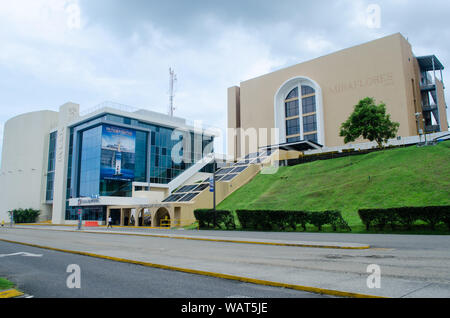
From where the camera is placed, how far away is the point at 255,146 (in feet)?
261

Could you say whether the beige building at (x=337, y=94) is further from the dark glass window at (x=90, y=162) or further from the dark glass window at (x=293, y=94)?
the dark glass window at (x=90, y=162)

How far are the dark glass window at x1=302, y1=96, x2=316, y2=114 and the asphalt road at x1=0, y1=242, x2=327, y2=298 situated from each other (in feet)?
214

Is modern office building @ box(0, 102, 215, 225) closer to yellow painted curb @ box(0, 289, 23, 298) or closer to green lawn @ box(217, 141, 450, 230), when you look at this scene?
green lawn @ box(217, 141, 450, 230)

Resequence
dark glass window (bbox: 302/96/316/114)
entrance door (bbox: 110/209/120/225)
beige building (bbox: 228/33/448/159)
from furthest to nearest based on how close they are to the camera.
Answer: dark glass window (bbox: 302/96/316/114) < beige building (bbox: 228/33/448/159) < entrance door (bbox: 110/209/120/225)

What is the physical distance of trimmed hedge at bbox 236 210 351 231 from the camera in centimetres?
2114

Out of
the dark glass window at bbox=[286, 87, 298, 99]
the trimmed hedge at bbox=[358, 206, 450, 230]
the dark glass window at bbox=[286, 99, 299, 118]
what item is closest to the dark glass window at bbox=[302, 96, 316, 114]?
the dark glass window at bbox=[286, 99, 299, 118]

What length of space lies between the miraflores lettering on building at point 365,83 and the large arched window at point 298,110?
3.75 meters

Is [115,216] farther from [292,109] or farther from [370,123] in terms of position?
[292,109]

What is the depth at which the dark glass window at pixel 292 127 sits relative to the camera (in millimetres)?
72000

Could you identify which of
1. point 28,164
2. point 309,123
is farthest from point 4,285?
point 28,164

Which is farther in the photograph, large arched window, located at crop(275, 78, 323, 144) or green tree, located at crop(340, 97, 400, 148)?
large arched window, located at crop(275, 78, 323, 144)

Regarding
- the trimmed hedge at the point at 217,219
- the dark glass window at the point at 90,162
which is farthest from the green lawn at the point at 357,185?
the dark glass window at the point at 90,162
